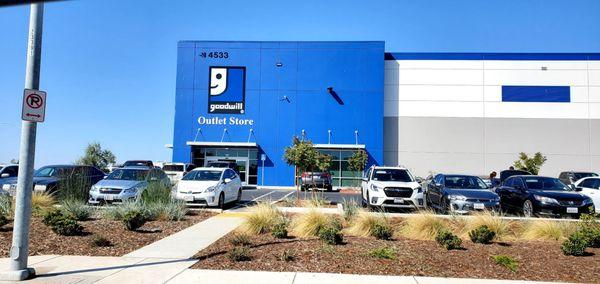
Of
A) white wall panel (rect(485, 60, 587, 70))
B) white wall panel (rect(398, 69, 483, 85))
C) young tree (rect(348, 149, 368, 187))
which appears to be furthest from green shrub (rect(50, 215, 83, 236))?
white wall panel (rect(485, 60, 587, 70))

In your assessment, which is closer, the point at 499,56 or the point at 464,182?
the point at 464,182

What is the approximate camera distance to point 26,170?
6.27 meters

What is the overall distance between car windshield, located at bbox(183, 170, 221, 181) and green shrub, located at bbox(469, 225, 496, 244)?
9.52m

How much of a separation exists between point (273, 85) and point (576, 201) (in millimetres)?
24201

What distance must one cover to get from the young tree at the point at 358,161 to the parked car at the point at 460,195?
49.7 ft

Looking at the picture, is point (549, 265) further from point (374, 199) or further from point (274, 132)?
point (274, 132)

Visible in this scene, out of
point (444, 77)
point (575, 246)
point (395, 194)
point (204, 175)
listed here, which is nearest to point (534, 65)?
point (444, 77)

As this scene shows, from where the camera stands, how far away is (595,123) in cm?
3397

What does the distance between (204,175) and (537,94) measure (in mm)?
28211

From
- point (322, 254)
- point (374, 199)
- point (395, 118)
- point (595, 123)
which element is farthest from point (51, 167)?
point (595, 123)

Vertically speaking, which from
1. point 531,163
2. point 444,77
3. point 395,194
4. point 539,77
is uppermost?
point 539,77

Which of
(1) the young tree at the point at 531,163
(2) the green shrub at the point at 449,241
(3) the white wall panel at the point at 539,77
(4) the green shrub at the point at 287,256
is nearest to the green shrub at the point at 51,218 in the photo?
(4) the green shrub at the point at 287,256

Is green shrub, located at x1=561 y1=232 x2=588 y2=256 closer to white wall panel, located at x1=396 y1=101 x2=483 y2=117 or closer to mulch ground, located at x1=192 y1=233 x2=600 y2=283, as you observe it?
mulch ground, located at x1=192 y1=233 x2=600 y2=283

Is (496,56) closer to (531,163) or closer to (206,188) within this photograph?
(531,163)
